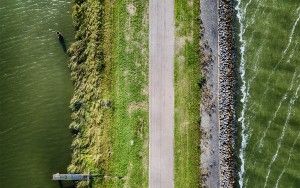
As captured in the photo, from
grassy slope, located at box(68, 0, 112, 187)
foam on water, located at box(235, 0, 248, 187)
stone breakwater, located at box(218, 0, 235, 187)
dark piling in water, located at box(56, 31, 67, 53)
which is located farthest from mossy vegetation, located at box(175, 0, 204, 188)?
dark piling in water, located at box(56, 31, 67, 53)

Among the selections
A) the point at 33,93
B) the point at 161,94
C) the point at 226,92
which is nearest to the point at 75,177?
the point at 33,93

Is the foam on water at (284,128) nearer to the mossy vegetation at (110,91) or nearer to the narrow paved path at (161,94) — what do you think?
the narrow paved path at (161,94)

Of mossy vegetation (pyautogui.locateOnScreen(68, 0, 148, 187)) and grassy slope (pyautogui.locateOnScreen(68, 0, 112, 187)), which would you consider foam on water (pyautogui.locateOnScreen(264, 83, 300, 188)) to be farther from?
grassy slope (pyautogui.locateOnScreen(68, 0, 112, 187))

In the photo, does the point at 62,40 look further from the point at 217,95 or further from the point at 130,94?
the point at 217,95

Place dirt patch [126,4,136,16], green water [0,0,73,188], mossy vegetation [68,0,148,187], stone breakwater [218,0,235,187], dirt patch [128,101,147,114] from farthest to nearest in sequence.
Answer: dirt patch [126,4,136,16] → green water [0,0,73,188] → dirt patch [128,101,147,114] → mossy vegetation [68,0,148,187] → stone breakwater [218,0,235,187]

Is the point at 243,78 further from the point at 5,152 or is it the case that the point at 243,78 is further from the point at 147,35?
the point at 5,152
